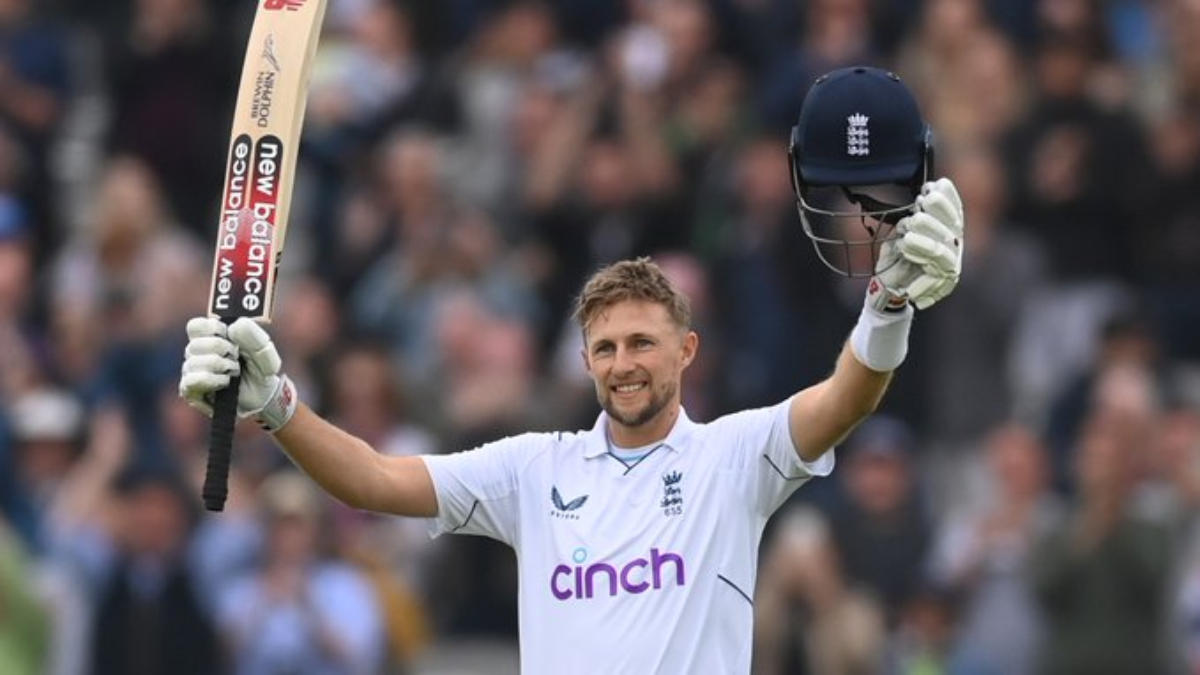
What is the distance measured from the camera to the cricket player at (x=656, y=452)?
26.6 ft

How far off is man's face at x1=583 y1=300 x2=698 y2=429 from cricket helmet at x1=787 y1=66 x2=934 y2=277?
0.56m

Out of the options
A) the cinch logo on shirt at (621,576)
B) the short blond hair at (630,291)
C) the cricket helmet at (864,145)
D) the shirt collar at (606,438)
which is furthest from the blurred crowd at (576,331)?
the cricket helmet at (864,145)

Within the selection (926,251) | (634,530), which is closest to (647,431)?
(634,530)

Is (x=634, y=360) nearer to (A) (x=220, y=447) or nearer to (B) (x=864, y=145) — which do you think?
(B) (x=864, y=145)

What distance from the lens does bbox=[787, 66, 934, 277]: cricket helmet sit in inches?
318

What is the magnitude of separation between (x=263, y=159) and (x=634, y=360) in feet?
4.17

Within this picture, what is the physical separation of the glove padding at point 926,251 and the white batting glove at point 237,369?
1.75m

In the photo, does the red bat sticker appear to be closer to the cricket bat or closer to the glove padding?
the cricket bat

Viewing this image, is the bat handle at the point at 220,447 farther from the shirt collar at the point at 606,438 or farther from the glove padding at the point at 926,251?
the glove padding at the point at 926,251

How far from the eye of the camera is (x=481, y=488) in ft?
28.4

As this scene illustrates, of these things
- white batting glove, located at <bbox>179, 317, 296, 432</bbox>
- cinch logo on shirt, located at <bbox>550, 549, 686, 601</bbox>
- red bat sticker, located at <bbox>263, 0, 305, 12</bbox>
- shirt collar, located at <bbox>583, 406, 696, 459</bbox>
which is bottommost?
cinch logo on shirt, located at <bbox>550, 549, 686, 601</bbox>

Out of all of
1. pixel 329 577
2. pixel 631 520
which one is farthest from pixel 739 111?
pixel 631 520

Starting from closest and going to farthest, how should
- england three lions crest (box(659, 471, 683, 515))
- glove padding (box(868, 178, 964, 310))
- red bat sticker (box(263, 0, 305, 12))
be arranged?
glove padding (box(868, 178, 964, 310))
england three lions crest (box(659, 471, 683, 515))
red bat sticker (box(263, 0, 305, 12))

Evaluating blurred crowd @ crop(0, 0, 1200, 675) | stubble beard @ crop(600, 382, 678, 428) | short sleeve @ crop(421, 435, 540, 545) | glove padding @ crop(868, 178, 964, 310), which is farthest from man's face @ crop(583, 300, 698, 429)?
blurred crowd @ crop(0, 0, 1200, 675)
